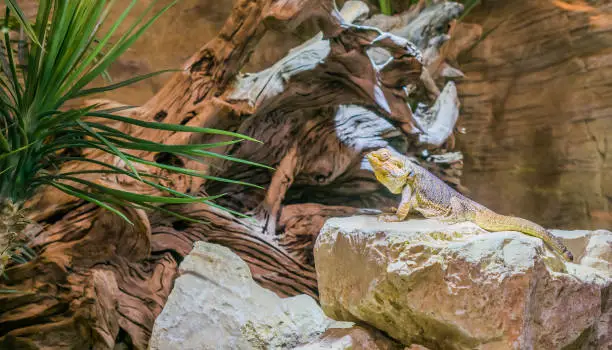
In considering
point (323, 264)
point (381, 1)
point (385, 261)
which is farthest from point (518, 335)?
point (381, 1)

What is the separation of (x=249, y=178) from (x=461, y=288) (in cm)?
229

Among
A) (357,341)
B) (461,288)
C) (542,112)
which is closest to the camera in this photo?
(461,288)

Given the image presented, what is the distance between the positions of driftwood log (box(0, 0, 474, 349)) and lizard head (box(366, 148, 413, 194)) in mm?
818

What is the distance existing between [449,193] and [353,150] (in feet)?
5.67

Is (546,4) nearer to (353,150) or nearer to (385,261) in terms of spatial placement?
(353,150)

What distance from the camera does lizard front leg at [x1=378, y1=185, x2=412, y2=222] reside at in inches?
95.3

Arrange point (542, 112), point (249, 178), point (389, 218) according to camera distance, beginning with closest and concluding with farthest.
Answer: point (389, 218) → point (249, 178) → point (542, 112)

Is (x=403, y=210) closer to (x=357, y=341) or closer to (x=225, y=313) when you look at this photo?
(x=357, y=341)

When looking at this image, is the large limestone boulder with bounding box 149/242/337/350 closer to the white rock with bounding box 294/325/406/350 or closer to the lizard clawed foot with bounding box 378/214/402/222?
the white rock with bounding box 294/325/406/350

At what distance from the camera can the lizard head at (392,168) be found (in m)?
2.55

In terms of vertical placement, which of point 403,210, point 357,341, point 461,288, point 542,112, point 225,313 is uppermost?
point 461,288

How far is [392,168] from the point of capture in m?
2.55

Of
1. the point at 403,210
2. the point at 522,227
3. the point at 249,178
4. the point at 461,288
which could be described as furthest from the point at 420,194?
the point at 249,178

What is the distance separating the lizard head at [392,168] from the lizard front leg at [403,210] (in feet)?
0.15
